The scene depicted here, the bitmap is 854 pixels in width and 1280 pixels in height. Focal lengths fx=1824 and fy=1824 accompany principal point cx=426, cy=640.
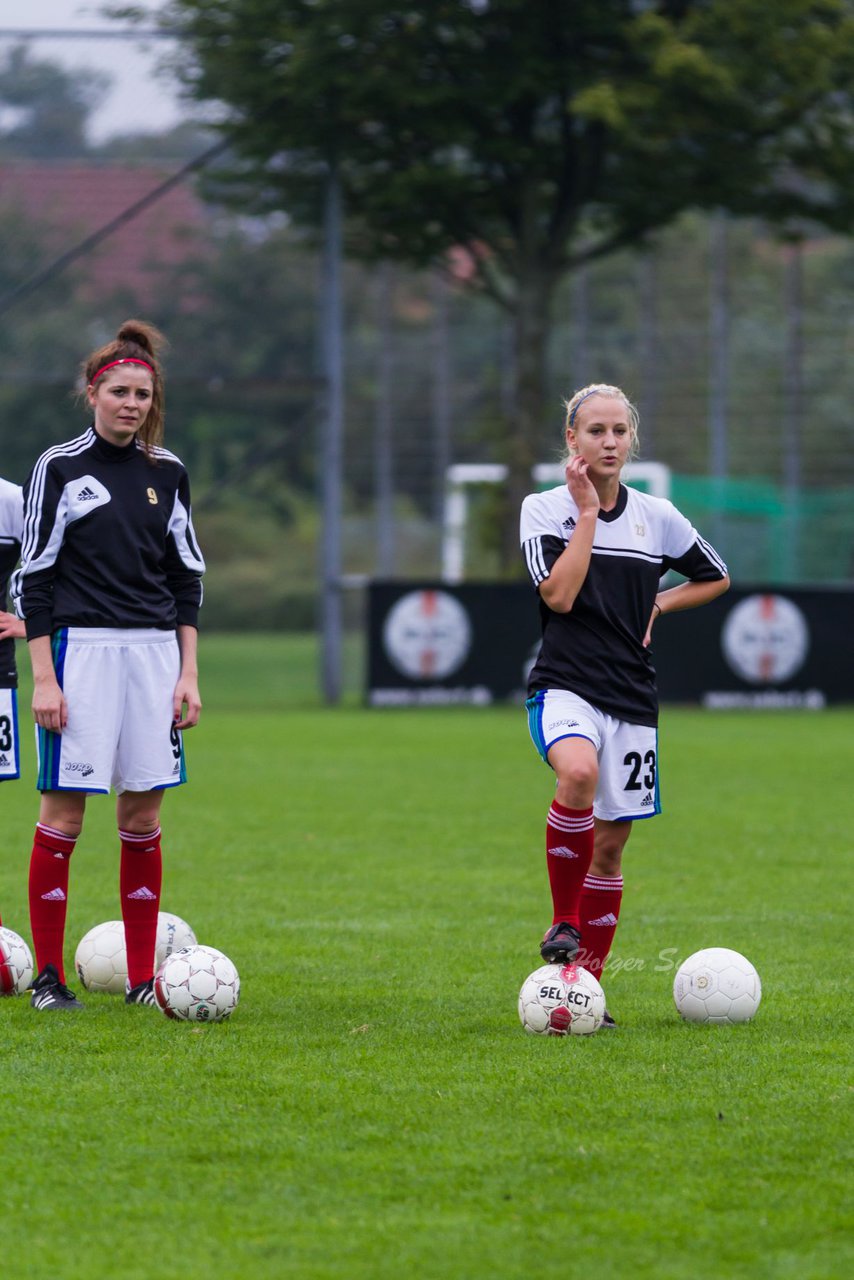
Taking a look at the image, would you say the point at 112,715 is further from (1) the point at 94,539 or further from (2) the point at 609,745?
(2) the point at 609,745

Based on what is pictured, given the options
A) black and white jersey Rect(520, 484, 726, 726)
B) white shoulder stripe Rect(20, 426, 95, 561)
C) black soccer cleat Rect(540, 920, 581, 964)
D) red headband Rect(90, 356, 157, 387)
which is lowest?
black soccer cleat Rect(540, 920, 581, 964)

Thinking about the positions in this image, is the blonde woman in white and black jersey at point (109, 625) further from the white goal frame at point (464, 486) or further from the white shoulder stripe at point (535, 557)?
the white goal frame at point (464, 486)

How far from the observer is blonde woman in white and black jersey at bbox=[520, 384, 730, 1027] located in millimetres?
5539

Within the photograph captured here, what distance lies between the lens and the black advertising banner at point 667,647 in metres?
20.1

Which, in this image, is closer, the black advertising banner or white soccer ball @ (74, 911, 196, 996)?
white soccer ball @ (74, 911, 196, 996)

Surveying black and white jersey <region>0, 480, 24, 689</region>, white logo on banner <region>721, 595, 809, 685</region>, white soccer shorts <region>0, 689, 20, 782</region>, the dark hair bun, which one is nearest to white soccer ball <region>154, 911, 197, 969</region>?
white soccer shorts <region>0, 689, 20, 782</region>

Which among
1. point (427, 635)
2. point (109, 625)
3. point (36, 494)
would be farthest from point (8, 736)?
point (427, 635)

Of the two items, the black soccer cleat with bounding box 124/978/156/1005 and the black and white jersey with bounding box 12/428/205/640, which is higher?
the black and white jersey with bounding box 12/428/205/640

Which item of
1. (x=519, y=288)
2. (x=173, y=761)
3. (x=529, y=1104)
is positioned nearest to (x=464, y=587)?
(x=519, y=288)

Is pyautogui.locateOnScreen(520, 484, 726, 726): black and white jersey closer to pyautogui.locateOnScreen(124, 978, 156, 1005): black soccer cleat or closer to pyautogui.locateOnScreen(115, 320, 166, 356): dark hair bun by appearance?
pyautogui.locateOnScreen(115, 320, 166, 356): dark hair bun

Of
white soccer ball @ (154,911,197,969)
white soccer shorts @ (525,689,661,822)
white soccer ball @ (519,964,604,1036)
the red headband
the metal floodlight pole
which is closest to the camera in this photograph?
white soccer ball @ (519,964,604,1036)

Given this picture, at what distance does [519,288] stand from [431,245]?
127 centimetres

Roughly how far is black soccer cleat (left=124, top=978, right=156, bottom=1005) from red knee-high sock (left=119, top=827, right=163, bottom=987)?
70 mm

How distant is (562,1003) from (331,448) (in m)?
16.9
